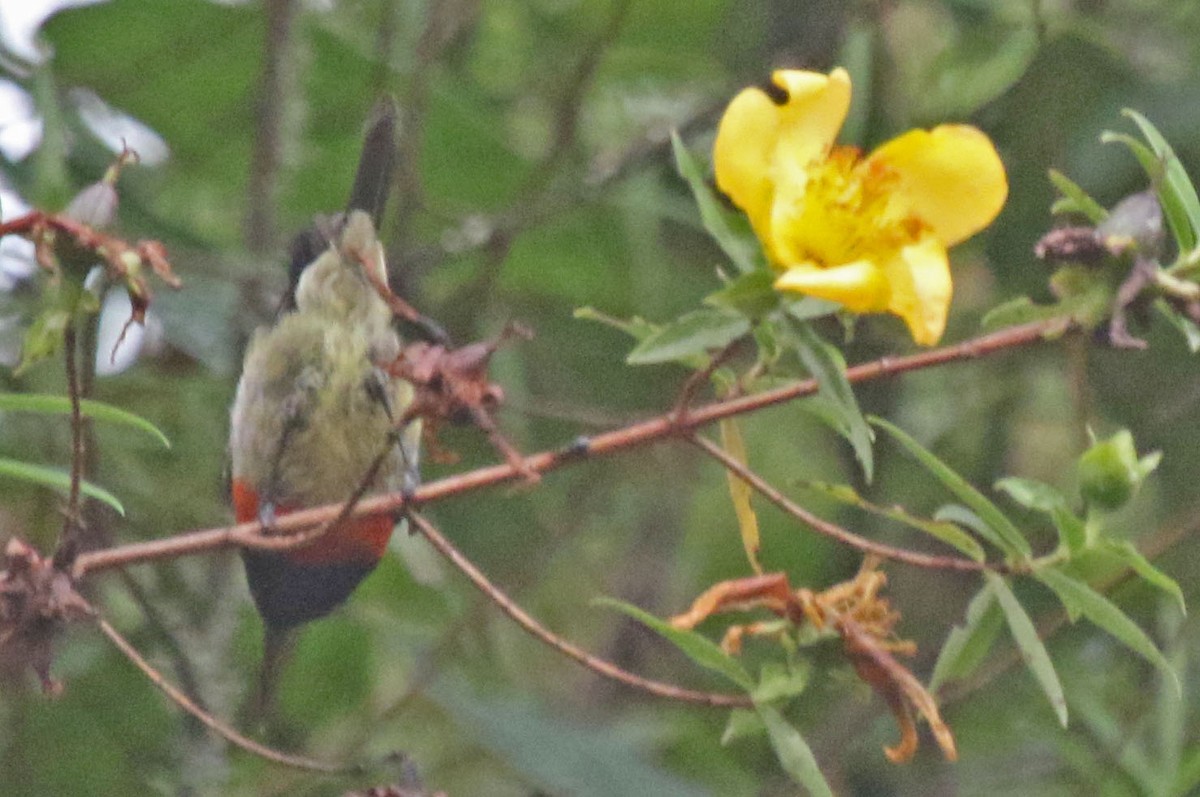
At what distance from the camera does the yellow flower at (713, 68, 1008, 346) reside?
1508 mm

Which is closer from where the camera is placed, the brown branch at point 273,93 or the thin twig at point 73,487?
the thin twig at point 73,487

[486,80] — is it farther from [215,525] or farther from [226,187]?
[215,525]

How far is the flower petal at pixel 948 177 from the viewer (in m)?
1.56

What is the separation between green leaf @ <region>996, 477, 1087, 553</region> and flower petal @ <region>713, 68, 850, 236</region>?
1.03 feet

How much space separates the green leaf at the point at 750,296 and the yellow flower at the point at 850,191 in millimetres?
15

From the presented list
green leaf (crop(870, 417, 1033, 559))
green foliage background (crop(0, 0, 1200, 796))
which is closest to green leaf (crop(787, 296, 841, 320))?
green leaf (crop(870, 417, 1033, 559))

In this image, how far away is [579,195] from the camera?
302cm

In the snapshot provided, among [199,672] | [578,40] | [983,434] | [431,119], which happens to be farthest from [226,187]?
[983,434]

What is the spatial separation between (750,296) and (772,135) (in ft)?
0.48

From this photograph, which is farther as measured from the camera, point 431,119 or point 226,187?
point 226,187

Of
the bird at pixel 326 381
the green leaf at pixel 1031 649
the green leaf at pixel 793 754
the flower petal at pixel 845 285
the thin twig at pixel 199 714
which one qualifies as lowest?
the bird at pixel 326 381

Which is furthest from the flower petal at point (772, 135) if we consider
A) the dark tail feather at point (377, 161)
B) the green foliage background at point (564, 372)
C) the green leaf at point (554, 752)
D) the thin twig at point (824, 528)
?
the green leaf at point (554, 752)

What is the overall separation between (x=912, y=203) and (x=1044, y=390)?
1.94 meters

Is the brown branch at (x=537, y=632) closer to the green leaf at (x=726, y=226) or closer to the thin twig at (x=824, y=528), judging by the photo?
the thin twig at (x=824, y=528)
